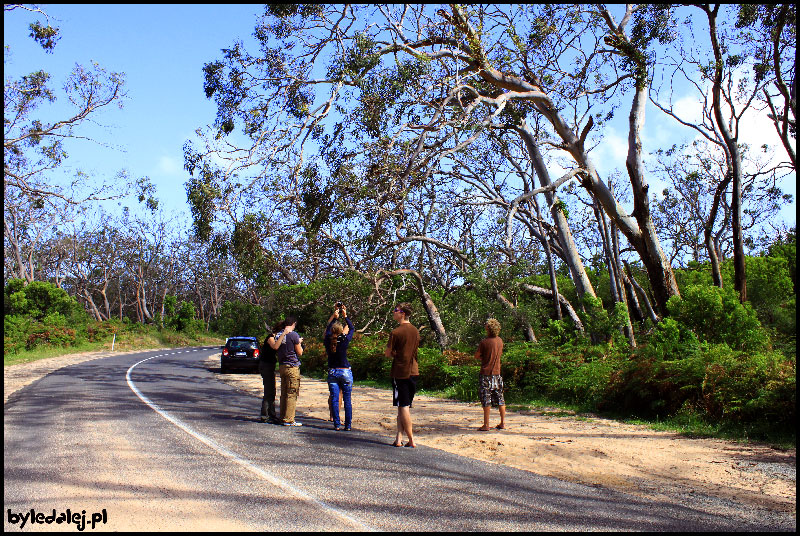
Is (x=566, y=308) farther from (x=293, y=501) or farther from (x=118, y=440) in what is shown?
(x=293, y=501)

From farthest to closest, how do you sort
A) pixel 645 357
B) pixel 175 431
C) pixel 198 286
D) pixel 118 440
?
1. pixel 198 286
2. pixel 645 357
3. pixel 175 431
4. pixel 118 440

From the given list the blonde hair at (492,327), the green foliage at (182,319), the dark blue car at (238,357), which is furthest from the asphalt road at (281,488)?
the green foliage at (182,319)

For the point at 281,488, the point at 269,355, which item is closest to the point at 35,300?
the point at 269,355

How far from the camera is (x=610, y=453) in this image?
8.23m

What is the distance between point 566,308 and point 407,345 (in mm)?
17421

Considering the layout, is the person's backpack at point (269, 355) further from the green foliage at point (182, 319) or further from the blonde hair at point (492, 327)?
the green foliage at point (182, 319)

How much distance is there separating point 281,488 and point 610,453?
14.5 ft

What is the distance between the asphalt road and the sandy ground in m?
0.53

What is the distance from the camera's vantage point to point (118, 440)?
877cm

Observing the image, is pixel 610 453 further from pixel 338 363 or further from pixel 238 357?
pixel 238 357

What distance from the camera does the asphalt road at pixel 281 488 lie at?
5.00m

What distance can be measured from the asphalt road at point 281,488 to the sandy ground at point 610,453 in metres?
0.53

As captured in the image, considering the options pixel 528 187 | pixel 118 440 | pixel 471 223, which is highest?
pixel 528 187

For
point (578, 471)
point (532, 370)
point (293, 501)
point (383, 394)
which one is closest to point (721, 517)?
point (578, 471)
